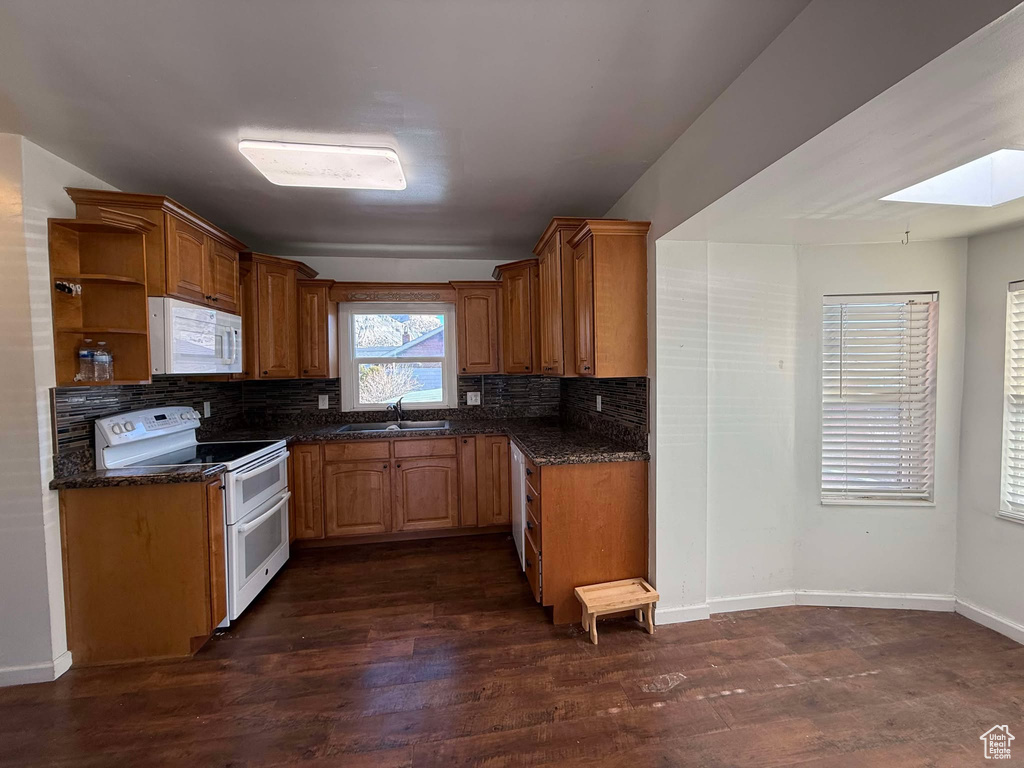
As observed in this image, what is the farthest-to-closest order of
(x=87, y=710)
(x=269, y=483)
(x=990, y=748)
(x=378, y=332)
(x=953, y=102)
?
(x=378, y=332) → (x=269, y=483) → (x=87, y=710) → (x=990, y=748) → (x=953, y=102)

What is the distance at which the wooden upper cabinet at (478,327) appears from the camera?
339cm

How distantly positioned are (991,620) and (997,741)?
3.00 ft

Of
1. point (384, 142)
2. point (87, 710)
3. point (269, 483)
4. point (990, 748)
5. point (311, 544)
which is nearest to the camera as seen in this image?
point (990, 748)

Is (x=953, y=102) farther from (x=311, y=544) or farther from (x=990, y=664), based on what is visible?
(x=311, y=544)

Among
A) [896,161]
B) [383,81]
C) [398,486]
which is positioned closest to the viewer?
[896,161]

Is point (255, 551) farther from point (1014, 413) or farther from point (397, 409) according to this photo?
point (1014, 413)

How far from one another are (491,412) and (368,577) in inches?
66.3

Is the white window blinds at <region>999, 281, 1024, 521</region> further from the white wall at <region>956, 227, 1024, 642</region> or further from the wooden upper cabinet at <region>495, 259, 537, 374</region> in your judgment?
the wooden upper cabinet at <region>495, 259, 537, 374</region>

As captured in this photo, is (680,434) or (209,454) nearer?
(680,434)

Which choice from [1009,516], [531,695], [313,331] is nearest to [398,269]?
[313,331]

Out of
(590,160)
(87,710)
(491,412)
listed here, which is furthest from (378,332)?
(87,710)

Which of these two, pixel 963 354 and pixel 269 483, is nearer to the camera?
pixel 963 354

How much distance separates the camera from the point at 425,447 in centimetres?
305

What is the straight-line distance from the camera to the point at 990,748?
54.3 inches
